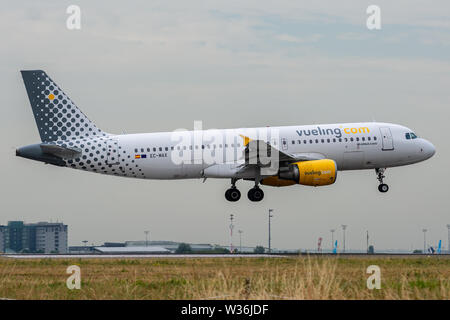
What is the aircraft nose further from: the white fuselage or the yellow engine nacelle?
the yellow engine nacelle

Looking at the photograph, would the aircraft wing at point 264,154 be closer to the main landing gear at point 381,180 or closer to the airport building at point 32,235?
the main landing gear at point 381,180

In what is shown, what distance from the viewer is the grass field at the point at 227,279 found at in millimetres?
21219

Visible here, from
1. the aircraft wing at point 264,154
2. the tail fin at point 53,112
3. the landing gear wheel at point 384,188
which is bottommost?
the landing gear wheel at point 384,188

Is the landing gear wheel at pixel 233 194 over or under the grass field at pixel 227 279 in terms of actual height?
over

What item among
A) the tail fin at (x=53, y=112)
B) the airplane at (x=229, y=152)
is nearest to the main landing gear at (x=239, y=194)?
the airplane at (x=229, y=152)

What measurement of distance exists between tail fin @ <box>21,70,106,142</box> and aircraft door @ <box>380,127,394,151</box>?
750 inches

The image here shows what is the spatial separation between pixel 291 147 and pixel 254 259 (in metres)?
14.3

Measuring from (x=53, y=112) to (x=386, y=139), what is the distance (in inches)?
910

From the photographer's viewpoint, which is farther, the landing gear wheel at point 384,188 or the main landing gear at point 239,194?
the landing gear wheel at point 384,188

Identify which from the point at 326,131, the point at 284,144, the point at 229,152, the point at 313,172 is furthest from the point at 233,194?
the point at 326,131

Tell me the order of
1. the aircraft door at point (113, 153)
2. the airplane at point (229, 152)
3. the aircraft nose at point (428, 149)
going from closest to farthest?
the airplane at point (229, 152) → the aircraft door at point (113, 153) → the aircraft nose at point (428, 149)

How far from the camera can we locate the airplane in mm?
55250
